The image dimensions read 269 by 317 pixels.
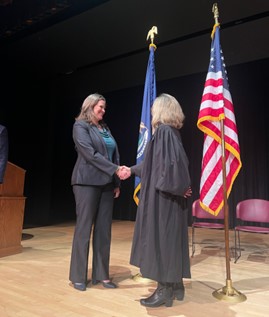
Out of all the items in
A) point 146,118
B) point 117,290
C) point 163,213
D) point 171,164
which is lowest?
point 117,290

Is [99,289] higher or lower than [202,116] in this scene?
lower

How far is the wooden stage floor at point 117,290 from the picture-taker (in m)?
2.05

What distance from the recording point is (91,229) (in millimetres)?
2518

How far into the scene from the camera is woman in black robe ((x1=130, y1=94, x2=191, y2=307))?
204 cm

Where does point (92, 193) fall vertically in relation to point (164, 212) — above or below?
above

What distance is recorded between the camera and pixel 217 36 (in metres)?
2.79

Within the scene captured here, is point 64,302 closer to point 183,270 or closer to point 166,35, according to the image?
point 183,270

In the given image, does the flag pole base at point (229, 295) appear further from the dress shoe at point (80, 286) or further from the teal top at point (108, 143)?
the teal top at point (108, 143)

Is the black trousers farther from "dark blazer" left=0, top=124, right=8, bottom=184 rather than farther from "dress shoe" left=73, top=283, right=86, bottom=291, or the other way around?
"dark blazer" left=0, top=124, right=8, bottom=184

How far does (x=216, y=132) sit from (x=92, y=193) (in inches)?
47.6

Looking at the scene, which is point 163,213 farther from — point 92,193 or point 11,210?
point 11,210

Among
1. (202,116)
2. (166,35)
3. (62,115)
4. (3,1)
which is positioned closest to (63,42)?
(3,1)

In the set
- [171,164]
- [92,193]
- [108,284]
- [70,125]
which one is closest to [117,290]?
[108,284]

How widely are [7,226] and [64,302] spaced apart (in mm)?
1962
